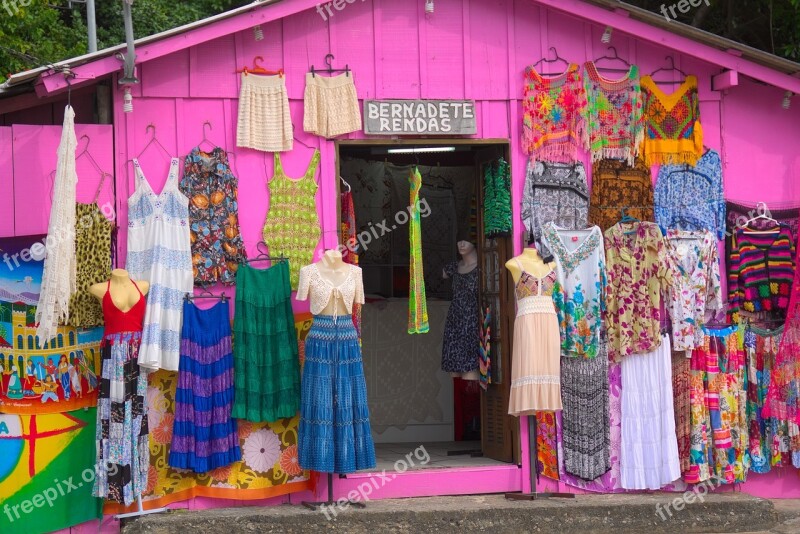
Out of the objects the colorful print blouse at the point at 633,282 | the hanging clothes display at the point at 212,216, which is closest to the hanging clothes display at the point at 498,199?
the colorful print blouse at the point at 633,282

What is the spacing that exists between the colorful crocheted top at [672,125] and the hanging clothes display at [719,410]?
1.40m

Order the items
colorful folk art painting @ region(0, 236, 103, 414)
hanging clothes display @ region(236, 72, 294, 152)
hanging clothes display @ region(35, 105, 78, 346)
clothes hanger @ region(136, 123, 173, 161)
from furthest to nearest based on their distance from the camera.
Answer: hanging clothes display @ region(236, 72, 294, 152), clothes hanger @ region(136, 123, 173, 161), colorful folk art painting @ region(0, 236, 103, 414), hanging clothes display @ region(35, 105, 78, 346)

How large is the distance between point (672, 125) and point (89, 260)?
178 inches

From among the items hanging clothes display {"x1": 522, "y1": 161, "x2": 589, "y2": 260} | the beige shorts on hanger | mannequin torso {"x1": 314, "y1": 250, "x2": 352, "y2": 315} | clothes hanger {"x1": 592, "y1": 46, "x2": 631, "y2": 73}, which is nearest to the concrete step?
mannequin torso {"x1": 314, "y1": 250, "x2": 352, "y2": 315}

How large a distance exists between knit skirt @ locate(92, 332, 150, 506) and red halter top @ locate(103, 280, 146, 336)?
0.14 feet

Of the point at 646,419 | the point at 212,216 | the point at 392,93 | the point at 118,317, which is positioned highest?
the point at 392,93

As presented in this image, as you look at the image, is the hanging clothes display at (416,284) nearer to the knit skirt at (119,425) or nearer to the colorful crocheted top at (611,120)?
the colorful crocheted top at (611,120)

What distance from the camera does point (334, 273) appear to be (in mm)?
7652

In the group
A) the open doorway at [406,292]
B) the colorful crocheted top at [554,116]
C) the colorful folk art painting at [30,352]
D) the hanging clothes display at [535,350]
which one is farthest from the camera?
the open doorway at [406,292]

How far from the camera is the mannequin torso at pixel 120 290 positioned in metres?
7.31

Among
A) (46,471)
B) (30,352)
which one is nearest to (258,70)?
(30,352)

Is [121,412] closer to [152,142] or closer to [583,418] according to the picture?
[152,142]

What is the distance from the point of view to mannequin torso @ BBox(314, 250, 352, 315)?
757cm

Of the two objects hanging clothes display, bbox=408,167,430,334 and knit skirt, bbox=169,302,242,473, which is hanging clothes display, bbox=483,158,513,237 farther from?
knit skirt, bbox=169,302,242,473
